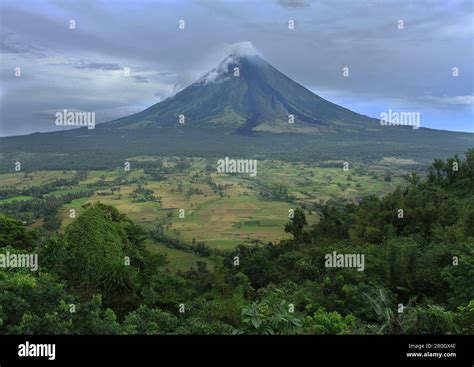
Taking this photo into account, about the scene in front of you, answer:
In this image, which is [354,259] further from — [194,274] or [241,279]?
[194,274]

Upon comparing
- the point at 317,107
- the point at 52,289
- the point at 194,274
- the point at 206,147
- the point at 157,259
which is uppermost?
the point at 317,107

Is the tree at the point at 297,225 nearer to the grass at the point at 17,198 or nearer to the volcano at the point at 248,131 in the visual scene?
the grass at the point at 17,198

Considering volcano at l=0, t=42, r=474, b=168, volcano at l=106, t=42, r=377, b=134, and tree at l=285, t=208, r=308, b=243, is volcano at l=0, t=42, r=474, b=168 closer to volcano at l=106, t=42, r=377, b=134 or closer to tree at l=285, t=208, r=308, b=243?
volcano at l=106, t=42, r=377, b=134

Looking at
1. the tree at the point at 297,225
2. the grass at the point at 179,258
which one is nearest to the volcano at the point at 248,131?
the grass at the point at 179,258

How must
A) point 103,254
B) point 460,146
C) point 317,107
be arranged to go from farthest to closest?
point 317,107 → point 460,146 → point 103,254

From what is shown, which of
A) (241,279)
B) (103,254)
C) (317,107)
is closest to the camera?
(103,254)

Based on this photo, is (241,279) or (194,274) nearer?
(241,279)

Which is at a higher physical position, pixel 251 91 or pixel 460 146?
pixel 251 91

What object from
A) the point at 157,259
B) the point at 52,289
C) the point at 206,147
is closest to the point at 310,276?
the point at 157,259
